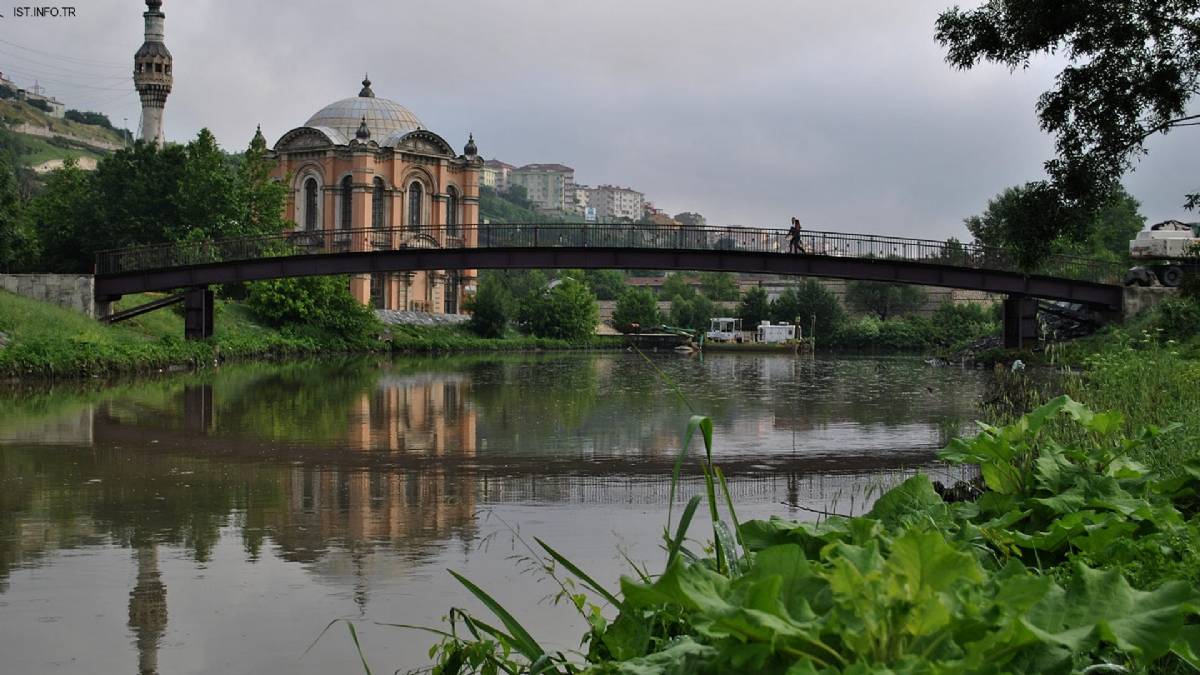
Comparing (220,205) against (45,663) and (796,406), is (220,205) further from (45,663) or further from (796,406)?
(45,663)

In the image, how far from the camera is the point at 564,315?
6631cm

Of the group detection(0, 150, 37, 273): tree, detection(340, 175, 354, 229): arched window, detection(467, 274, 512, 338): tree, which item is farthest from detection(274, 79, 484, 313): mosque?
detection(0, 150, 37, 273): tree

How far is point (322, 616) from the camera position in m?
6.73

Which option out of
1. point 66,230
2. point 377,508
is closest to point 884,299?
point 66,230

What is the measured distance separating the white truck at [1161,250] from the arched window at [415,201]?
36924 millimetres

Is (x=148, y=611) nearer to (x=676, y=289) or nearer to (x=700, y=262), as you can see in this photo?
(x=700, y=262)

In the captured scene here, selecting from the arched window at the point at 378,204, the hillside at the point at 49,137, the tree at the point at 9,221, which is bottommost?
the tree at the point at 9,221

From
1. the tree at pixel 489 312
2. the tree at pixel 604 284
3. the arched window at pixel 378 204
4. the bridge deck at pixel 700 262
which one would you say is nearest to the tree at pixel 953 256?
the bridge deck at pixel 700 262

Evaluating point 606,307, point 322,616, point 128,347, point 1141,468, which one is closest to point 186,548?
point 322,616

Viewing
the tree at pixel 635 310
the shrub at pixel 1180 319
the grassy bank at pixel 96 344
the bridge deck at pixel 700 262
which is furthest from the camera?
the tree at pixel 635 310

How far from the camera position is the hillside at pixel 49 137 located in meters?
107

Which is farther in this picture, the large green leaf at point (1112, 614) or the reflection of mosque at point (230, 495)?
the reflection of mosque at point (230, 495)

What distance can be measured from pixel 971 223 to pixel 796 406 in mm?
56446

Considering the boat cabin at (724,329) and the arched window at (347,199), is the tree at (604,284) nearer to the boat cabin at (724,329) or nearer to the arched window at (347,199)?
the boat cabin at (724,329)
